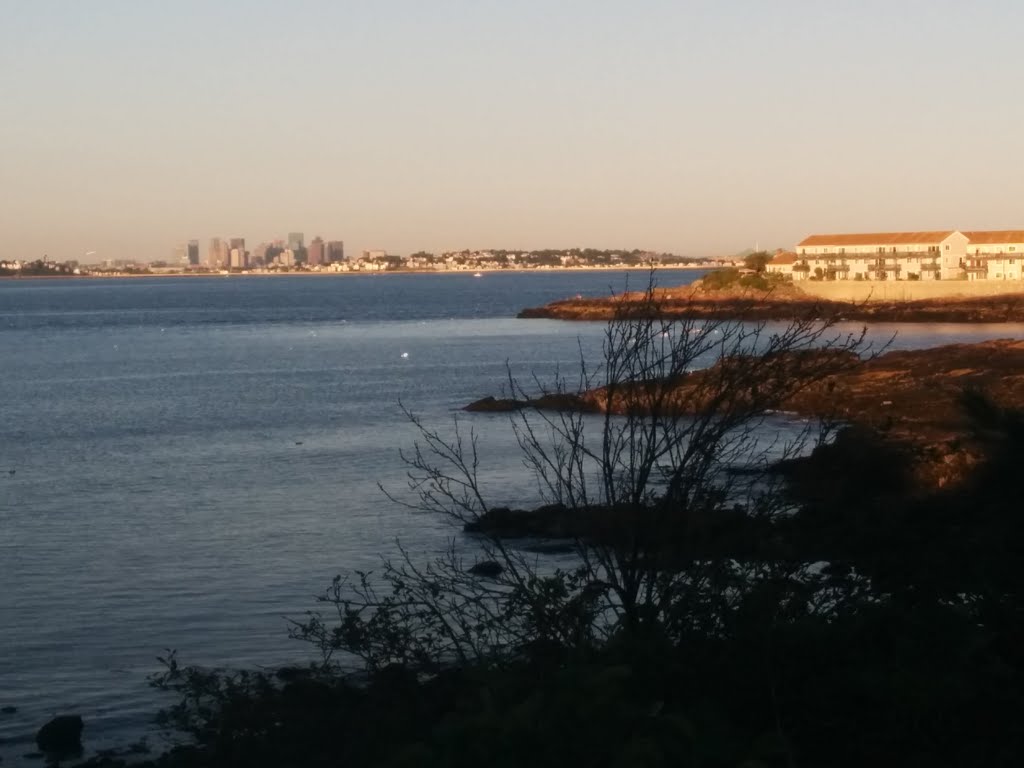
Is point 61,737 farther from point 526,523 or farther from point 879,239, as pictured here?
point 879,239

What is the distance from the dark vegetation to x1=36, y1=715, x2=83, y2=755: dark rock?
2.93ft

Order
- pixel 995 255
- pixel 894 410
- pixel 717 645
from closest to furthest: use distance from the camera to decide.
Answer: pixel 717 645 → pixel 894 410 → pixel 995 255

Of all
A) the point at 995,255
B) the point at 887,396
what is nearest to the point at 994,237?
the point at 995,255

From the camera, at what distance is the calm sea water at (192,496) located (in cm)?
1497

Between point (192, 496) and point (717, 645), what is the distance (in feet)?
68.0

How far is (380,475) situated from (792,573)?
1970cm

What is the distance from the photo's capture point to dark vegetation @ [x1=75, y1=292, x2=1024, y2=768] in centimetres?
532

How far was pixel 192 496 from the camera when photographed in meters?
26.4

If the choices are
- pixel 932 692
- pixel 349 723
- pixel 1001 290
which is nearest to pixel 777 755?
pixel 932 692

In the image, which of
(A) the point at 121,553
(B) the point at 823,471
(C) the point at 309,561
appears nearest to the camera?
(B) the point at 823,471

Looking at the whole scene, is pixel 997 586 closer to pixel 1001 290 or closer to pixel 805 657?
pixel 805 657

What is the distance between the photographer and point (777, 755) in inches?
215

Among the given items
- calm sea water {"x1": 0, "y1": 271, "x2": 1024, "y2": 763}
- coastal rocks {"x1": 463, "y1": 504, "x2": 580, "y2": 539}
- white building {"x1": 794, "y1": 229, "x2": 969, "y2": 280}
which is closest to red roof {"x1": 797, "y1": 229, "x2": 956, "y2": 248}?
white building {"x1": 794, "y1": 229, "x2": 969, "y2": 280}

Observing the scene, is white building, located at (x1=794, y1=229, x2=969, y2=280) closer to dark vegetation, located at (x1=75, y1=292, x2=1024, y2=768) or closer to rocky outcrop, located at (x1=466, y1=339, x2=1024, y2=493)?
rocky outcrop, located at (x1=466, y1=339, x2=1024, y2=493)
